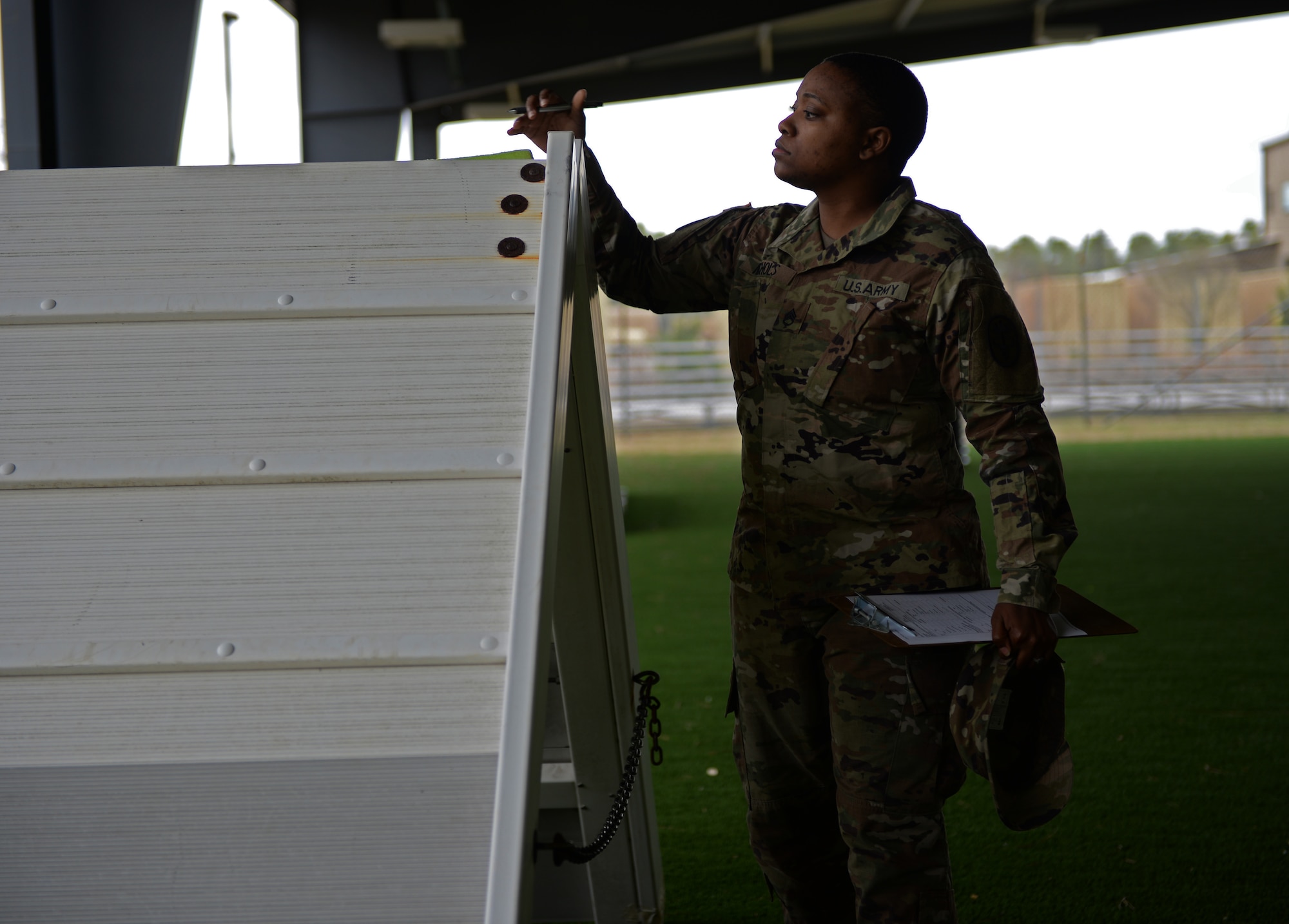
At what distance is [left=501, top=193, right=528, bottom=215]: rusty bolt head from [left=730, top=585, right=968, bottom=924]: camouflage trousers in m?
0.83

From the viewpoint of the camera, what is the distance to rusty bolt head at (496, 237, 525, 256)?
1.11 m

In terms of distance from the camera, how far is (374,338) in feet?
3.54

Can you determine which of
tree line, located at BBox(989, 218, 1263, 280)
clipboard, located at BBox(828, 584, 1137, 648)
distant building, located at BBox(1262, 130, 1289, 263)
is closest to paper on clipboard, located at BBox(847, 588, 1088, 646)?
clipboard, located at BBox(828, 584, 1137, 648)

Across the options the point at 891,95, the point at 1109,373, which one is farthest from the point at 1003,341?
the point at 1109,373

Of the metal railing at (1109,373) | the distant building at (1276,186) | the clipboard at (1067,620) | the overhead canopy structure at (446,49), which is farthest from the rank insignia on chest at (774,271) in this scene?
the distant building at (1276,186)

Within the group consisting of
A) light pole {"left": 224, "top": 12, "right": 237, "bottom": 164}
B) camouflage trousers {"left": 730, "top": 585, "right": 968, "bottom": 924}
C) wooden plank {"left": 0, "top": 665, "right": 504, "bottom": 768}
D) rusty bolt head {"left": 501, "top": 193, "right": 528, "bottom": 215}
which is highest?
light pole {"left": 224, "top": 12, "right": 237, "bottom": 164}

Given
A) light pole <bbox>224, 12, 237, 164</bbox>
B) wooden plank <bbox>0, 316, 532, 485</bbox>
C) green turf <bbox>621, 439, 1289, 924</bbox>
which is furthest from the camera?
light pole <bbox>224, 12, 237, 164</bbox>

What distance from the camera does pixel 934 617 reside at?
147cm

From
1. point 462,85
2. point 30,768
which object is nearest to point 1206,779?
point 30,768

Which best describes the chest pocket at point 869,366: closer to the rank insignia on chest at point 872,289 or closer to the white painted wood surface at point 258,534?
the rank insignia on chest at point 872,289

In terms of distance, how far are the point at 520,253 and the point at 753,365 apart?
71cm

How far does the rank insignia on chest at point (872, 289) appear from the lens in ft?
5.12

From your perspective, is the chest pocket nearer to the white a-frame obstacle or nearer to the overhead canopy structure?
the white a-frame obstacle

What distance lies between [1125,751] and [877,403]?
201cm
